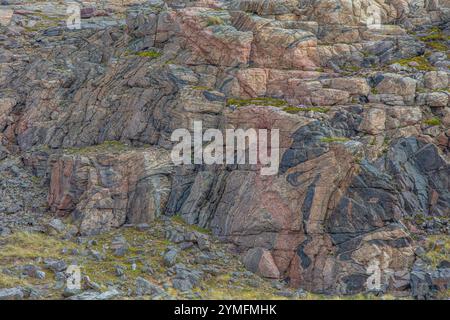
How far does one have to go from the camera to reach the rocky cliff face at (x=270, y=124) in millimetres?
31078

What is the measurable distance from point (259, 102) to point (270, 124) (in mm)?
3361

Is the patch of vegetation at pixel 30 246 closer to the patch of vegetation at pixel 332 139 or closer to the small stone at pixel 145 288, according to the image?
the small stone at pixel 145 288

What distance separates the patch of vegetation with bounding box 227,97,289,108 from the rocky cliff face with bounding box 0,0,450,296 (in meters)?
0.18

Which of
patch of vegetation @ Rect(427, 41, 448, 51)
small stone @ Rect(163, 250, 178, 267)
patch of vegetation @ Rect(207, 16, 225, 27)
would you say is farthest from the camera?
patch of vegetation @ Rect(427, 41, 448, 51)

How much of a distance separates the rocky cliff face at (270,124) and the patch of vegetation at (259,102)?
179mm

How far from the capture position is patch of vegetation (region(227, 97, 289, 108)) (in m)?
36.7

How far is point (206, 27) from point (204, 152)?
11081 mm

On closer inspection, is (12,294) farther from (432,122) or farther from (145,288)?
(432,122)

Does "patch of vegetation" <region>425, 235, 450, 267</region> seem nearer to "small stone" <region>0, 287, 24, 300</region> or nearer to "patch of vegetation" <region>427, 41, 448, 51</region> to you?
"patch of vegetation" <region>427, 41, 448, 51</region>

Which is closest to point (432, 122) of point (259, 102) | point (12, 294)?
point (259, 102)

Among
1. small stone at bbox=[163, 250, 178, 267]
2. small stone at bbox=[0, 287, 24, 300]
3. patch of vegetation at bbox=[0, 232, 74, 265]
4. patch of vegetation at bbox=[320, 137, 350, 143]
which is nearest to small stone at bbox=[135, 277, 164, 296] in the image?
small stone at bbox=[163, 250, 178, 267]

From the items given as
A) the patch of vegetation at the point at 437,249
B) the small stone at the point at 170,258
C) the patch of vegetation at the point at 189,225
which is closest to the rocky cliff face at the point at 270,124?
the patch of vegetation at the point at 189,225

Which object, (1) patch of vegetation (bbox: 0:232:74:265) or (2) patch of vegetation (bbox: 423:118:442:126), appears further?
(2) patch of vegetation (bbox: 423:118:442:126)

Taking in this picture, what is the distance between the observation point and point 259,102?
122 ft
